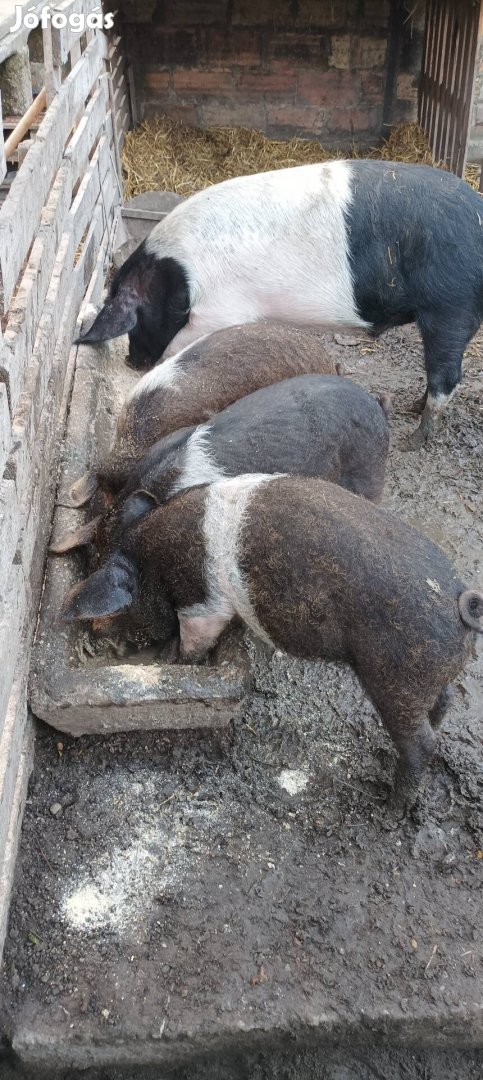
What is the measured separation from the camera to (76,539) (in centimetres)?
319

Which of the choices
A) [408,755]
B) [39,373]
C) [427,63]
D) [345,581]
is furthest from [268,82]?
[408,755]

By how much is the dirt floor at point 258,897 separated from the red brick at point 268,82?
6193 mm

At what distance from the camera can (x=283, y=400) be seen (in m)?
3.39

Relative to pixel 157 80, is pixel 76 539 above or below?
below

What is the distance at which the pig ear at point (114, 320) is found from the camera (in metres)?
4.22

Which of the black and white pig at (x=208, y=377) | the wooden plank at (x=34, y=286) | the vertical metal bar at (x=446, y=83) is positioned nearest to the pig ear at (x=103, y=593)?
the wooden plank at (x=34, y=286)

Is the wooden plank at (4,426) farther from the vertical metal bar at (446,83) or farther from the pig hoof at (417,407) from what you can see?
the vertical metal bar at (446,83)

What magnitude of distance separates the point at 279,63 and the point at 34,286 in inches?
222

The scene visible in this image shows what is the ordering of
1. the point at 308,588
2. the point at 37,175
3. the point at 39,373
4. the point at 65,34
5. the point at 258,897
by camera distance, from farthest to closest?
1. the point at 65,34
2. the point at 37,175
3. the point at 39,373
4. the point at 308,588
5. the point at 258,897

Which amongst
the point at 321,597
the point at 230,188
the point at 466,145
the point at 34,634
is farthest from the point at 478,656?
the point at 466,145

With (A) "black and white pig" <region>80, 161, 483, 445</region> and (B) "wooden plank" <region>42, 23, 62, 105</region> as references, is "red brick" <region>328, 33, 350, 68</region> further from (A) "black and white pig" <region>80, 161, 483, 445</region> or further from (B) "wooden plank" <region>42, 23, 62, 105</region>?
(B) "wooden plank" <region>42, 23, 62, 105</region>

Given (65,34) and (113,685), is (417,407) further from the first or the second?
(113,685)

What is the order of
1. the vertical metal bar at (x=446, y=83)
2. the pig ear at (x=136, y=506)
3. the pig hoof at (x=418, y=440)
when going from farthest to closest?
the vertical metal bar at (x=446, y=83)
the pig hoof at (x=418, y=440)
the pig ear at (x=136, y=506)

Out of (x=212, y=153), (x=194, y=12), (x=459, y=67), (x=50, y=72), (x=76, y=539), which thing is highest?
(x=194, y=12)
